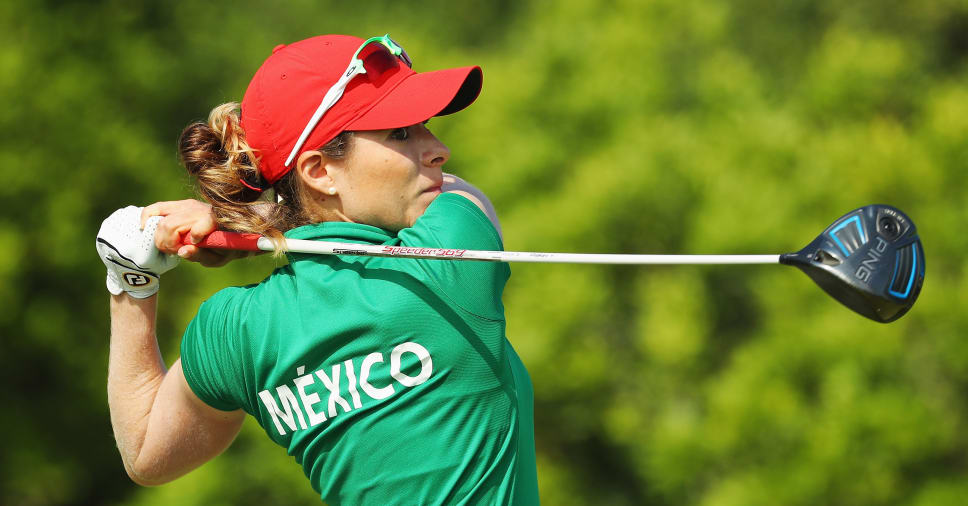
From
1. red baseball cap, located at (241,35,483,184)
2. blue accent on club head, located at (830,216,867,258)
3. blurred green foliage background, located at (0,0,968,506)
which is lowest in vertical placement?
blurred green foliage background, located at (0,0,968,506)

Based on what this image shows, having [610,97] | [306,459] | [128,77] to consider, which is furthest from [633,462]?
A: [306,459]

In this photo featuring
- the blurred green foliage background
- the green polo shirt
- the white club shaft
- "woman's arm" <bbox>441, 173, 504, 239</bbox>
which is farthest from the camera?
the blurred green foliage background

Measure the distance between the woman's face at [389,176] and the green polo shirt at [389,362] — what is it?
0.04 meters

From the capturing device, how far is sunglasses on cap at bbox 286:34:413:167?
129 cm

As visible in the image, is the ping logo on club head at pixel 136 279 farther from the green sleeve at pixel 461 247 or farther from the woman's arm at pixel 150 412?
the green sleeve at pixel 461 247

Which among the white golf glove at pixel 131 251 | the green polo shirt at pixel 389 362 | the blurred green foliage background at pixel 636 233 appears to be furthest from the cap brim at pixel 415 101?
the blurred green foliage background at pixel 636 233

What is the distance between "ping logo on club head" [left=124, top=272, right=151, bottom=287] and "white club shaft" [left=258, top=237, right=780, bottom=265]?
0.79 feet

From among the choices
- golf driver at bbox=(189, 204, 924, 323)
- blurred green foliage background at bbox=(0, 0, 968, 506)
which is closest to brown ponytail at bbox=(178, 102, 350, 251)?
golf driver at bbox=(189, 204, 924, 323)

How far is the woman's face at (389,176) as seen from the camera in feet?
4.27

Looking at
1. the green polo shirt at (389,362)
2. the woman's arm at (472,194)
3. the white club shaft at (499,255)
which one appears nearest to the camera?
the white club shaft at (499,255)

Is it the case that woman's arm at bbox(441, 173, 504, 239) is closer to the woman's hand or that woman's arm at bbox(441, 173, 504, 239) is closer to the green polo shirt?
the green polo shirt

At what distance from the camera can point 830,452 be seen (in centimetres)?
451

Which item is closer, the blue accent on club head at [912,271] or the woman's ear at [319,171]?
the blue accent on club head at [912,271]

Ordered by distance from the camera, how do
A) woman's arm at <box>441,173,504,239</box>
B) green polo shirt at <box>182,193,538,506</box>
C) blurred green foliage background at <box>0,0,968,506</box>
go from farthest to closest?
blurred green foliage background at <box>0,0,968,506</box>
woman's arm at <box>441,173,504,239</box>
green polo shirt at <box>182,193,538,506</box>
